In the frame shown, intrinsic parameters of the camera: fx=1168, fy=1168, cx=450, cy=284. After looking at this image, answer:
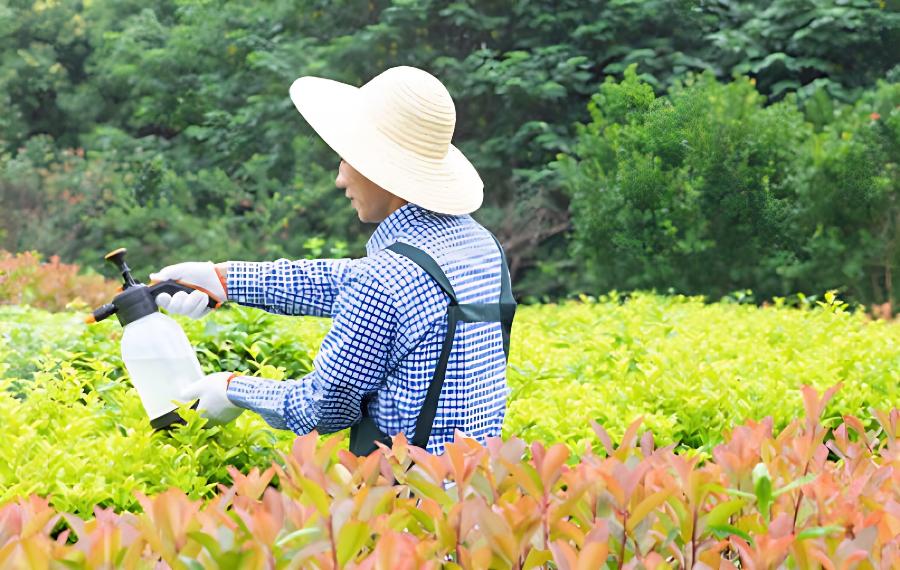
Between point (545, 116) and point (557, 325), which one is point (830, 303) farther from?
point (545, 116)

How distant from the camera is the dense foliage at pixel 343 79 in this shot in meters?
12.2

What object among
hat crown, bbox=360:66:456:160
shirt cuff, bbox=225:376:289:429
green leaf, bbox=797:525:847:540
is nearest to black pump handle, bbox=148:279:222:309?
shirt cuff, bbox=225:376:289:429

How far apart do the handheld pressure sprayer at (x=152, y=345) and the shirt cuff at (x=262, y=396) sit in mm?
169

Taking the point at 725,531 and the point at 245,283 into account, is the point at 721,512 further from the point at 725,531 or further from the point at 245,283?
the point at 245,283

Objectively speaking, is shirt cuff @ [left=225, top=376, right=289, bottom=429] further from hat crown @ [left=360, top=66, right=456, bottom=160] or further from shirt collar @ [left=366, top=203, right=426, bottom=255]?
hat crown @ [left=360, top=66, right=456, bottom=160]

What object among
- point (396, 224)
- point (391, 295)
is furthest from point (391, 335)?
point (396, 224)

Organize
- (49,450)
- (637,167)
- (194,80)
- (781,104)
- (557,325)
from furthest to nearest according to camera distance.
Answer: (194,80) → (781,104) → (637,167) → (557,325) → (49,450)

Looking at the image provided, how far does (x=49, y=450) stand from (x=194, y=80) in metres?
14.0

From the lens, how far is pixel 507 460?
→ 1.92 m

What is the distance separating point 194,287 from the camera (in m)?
2.62

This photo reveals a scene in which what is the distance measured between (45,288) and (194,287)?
648cm

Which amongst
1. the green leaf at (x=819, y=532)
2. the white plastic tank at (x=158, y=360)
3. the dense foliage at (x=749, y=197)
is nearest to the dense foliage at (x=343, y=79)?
the dense foliage at (x=749, y=197)

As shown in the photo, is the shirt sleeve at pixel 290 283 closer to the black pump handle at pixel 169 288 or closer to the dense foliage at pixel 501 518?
the black pump handle at pixel 169 288

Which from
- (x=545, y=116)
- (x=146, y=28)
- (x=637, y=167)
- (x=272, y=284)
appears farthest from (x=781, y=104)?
(x=146, y=28)
